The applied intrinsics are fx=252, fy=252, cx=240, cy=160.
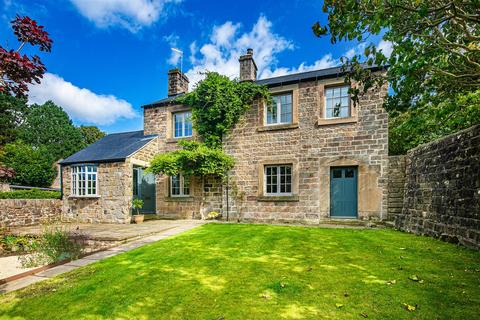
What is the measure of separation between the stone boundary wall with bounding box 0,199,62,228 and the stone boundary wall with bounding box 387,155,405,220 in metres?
15.4

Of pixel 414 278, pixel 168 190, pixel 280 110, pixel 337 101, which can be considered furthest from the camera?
pixel 168 190

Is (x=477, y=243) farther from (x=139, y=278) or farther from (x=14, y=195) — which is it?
(x=14, y=195)

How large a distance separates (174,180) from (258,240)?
772 centimetres

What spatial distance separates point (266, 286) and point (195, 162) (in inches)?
347

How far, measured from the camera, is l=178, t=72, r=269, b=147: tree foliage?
1202cm

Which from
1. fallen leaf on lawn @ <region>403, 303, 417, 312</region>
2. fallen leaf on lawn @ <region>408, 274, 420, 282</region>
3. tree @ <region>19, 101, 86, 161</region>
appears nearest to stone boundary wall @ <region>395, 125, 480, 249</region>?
fallen leaf on lawn @ <region>408, 274, 420, 282</region>

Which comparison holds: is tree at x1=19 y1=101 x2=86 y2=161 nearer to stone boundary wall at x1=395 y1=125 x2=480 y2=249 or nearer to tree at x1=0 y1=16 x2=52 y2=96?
tree at x1=0 y1=16 x2=52 y2=96

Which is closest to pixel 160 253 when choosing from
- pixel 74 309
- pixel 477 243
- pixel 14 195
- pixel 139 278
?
pixel 139 278

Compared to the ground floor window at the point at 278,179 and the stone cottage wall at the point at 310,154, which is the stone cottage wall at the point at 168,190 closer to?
the stone cottage wall at the point at 310,154

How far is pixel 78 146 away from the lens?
38.2 meters

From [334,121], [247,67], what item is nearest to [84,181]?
[247,67]

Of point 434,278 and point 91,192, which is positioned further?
point 91,192

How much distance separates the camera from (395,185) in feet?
32.1

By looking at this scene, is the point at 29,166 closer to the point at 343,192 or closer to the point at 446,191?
the point at 343,192
